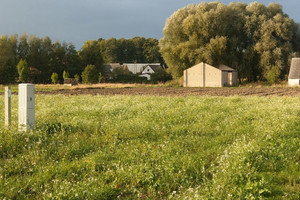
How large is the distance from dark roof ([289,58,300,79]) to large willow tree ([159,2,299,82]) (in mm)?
2215

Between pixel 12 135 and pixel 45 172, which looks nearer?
pixel 45 172

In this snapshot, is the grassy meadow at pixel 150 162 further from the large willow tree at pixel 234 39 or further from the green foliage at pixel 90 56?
the green foliage at pixel 90 56

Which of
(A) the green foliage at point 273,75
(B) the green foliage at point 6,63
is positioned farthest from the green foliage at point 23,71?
(A) the green foliage at point 273,75

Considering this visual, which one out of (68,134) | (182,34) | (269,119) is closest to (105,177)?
(68,134)

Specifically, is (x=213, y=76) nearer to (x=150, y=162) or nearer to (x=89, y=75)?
(x=89, y=75)

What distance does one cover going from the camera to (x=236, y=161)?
5.92 m

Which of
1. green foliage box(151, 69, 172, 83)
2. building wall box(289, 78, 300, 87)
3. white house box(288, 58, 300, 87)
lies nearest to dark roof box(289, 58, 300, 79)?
white house box(288, 58, 300, 87)

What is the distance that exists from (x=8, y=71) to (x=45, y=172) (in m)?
70.0

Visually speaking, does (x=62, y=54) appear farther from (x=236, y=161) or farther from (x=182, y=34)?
(x=236, y=161)

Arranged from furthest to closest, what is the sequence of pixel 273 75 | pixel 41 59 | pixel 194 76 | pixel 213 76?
pixel 41 59 → pixel 194 76 → pixel 213 76 → pixel 273 75

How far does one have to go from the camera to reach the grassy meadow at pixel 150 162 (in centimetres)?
501

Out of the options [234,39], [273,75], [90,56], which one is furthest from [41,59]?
[273,75]

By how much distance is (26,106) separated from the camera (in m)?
8.69

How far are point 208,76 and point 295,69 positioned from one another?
16.2 m
